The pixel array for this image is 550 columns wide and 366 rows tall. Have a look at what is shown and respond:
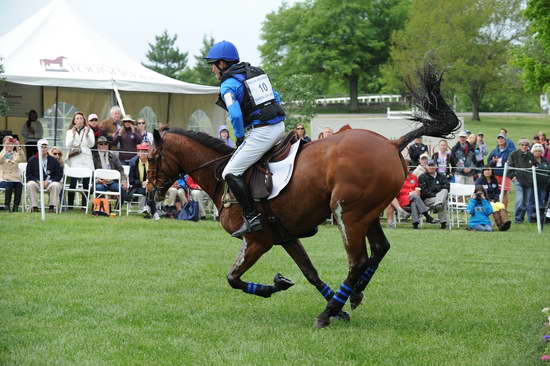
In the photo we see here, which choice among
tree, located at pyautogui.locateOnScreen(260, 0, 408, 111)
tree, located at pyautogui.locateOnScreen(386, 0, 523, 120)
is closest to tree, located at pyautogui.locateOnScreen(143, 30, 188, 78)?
tree, located at pyautogui.locateOnScreen(260, 0, 408, 111)

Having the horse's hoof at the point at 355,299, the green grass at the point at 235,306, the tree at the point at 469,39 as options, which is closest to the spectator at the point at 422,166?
the green grass at the point at 235,306

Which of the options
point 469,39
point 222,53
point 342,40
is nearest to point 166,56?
point 342,40

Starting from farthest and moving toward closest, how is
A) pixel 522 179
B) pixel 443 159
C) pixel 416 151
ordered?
pixel 416 151, pixel 443 159, pixel 522 179

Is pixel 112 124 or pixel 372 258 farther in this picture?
pixel 112 124

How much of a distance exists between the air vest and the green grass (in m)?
1.95

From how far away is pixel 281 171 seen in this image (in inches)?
290

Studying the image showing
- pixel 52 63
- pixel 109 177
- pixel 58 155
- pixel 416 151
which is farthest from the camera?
pixel 52 63

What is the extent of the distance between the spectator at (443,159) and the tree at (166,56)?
62.8 m

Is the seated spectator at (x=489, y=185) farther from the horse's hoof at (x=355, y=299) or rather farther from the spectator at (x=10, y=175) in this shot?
the horse's hoof at (x=355, y=299)

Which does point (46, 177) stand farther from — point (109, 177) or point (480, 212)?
point (480, 212)

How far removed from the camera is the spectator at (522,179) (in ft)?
58.6

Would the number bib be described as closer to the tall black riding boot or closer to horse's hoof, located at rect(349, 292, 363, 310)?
the tall black riding boot

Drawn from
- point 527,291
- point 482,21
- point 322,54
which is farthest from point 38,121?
point 322,54

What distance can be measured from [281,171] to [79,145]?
33.9 feet
